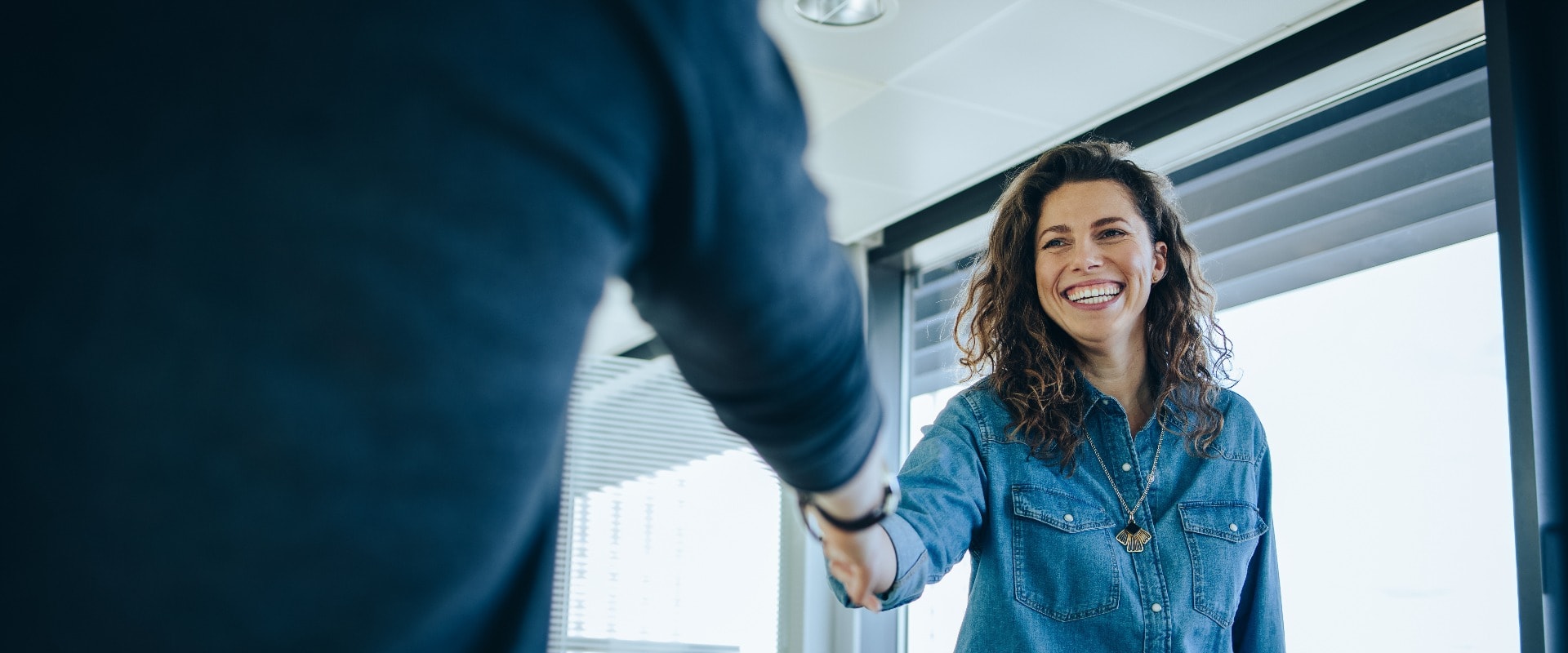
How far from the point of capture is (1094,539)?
1780 millimetres

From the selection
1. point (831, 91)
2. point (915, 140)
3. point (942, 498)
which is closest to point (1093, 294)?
point (942, 498)

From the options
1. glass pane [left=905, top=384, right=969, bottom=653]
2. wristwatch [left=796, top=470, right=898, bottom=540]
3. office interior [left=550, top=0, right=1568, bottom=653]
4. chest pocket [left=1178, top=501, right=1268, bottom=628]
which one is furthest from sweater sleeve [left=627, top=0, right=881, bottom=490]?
glass pane [left=905, top=384, right=969, bottom=653]

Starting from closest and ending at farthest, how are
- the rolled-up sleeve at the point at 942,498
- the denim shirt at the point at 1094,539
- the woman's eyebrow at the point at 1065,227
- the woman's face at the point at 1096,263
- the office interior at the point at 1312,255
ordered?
1. the rolled-up sleeve at the point at 942,498
2. the denim shirt at the point at 1094,539
3. the woman's face at the point at 1096,263
4. the woman's eyebrow at the point at 1065,227
5. the office interior at the point at 1312,255

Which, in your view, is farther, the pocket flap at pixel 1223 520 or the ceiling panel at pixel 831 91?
the ceiling panel at pixel 831 91

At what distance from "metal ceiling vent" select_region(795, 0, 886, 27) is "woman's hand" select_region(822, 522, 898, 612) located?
1891 mm

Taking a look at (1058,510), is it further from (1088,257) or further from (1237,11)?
(1237,11)

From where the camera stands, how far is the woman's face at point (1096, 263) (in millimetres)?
2010

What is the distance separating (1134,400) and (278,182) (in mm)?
1832

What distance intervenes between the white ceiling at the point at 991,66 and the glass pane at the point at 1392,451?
0.69 meters

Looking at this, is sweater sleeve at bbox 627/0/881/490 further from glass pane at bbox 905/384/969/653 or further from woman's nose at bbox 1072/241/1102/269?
glass pane at bbox 905/384/969/653

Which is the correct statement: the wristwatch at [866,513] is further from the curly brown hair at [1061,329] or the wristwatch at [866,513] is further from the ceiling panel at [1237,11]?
the ceiling panel at [1237,11]

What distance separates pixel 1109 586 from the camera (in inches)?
68.6

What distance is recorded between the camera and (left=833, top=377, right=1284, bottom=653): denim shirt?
5.64ft

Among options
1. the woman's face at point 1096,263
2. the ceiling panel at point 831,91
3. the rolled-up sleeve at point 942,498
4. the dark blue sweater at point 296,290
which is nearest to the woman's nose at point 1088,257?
the woman's face at point 1096,263
